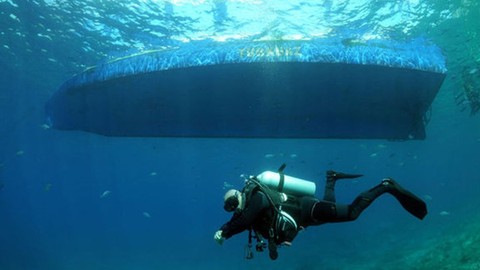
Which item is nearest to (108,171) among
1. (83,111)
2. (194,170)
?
(194,170)

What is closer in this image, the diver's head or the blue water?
the diver's head

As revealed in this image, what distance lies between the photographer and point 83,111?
14039mm

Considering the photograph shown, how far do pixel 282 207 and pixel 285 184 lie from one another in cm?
44

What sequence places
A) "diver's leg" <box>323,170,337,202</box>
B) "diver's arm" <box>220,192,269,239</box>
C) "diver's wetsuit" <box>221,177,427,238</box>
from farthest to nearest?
"diver's leg" <box>323,170,337,202</box> → "diver's wetsuit" <box>221,177,427,238</box> → "diver's arm" <box>220,192,269,239</box>

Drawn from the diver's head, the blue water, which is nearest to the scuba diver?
the diver's head

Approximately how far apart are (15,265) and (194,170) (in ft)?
98.3

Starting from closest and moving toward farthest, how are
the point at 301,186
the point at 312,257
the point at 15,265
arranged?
the point at 301,186
the point at 312,257
the point at 15,265

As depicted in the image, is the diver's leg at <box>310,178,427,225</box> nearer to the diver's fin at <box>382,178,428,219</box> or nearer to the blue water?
the diver's fin at <box>382,178,428,219</box>

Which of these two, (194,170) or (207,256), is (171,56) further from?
(194,170)

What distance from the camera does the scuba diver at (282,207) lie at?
4.69m

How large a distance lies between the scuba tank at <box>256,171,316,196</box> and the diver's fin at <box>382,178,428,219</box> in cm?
120

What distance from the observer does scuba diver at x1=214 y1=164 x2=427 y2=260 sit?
469 cm

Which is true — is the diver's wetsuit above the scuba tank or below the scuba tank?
below

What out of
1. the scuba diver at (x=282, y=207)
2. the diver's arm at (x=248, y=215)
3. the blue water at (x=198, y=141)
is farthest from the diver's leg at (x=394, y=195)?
the blue water at (x=198, y=141)
